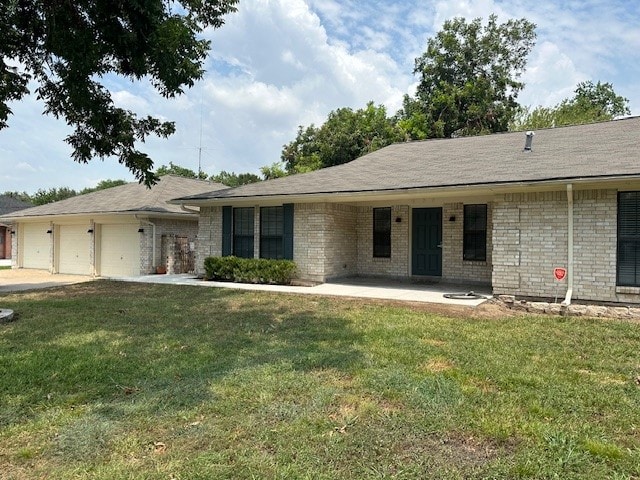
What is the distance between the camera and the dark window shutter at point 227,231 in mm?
13906

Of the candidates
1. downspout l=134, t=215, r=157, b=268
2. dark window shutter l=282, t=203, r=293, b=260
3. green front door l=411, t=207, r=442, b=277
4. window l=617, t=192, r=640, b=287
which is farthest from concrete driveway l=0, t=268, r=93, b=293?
window l=617, t=192, r=640, b=287

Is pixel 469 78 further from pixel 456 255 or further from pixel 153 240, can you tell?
pixel 153 240

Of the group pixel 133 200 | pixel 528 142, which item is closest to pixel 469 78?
pixel 528 142

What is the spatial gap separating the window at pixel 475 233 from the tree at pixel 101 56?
816 centimetres

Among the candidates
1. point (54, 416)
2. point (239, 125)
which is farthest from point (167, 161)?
point (54, 416)

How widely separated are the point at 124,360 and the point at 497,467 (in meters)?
4.26

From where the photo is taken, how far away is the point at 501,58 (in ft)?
94.1

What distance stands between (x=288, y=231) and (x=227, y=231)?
2.39 metres

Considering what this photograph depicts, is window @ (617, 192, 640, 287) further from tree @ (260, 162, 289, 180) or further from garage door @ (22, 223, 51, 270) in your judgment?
tree @ (260, 162, 289, 180)

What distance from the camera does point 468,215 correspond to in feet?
40.5

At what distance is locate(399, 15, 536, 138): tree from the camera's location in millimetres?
27469

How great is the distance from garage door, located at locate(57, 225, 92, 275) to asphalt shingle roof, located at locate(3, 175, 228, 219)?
3.12ft

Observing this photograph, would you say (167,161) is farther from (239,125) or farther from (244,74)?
(244,74)

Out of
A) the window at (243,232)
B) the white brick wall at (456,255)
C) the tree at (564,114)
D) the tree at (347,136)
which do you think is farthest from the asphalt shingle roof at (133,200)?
the tree at (564,114)
